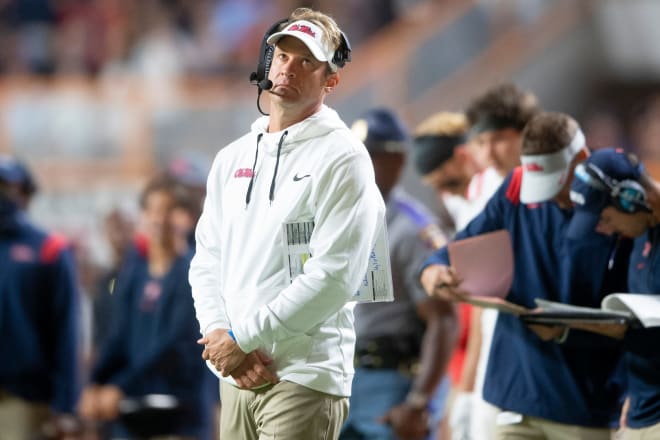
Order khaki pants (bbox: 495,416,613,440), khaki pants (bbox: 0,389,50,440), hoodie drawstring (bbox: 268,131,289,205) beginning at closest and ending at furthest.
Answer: hoodie drawstring (bbox: 268,131,289,205) < khaki pants (bbox: 495,416,613,440) < khaki pants (bbox: 0,389,50,440)

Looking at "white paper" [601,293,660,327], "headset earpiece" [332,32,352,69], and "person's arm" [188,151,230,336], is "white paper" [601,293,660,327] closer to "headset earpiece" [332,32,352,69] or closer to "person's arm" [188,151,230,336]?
"headset earpiece" [332,32,352,69]

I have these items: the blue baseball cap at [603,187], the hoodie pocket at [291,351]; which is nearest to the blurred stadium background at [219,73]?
the blue baseball cap at [603,187]

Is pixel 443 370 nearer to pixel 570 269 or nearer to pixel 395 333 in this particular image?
pixel 395 333

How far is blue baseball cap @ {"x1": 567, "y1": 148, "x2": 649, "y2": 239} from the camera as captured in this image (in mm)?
4523

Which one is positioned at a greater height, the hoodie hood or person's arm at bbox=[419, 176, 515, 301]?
the hoodie hood

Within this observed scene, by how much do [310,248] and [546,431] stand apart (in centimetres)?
157

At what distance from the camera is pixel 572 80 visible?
39.2 feet

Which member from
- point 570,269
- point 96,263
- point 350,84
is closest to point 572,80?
point 350,84

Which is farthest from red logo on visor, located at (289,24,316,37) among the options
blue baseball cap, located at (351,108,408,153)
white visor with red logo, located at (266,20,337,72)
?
blue baseball cap, located at (351,108,408,153)

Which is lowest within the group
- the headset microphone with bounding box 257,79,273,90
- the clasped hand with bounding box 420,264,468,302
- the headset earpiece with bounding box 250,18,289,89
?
the clasped hand with bounding box 420,264,468,302

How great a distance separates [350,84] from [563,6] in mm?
2022

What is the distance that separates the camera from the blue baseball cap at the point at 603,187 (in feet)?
14.8

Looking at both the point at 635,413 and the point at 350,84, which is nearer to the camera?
the point at 635,413

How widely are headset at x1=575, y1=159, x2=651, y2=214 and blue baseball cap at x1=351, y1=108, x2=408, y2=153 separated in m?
1.98
